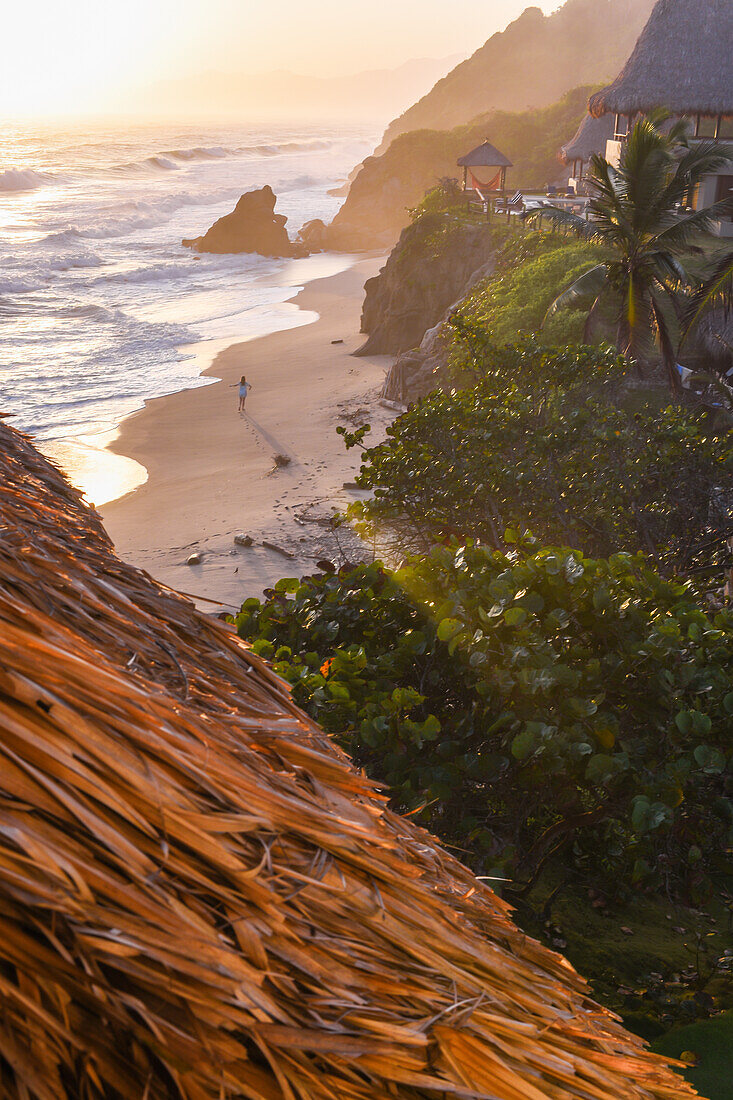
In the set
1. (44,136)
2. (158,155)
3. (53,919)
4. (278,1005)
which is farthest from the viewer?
(44,136)

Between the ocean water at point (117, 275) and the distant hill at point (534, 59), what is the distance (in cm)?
1679

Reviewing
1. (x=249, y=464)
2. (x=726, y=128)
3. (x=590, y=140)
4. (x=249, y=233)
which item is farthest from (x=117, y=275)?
(x=726, y=128)

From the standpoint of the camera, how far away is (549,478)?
7754 mm

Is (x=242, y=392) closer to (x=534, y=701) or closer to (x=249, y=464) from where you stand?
(x=249, y=464)

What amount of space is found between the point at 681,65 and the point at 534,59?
79116 millimetres

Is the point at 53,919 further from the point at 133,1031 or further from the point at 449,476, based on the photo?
the point at 449,476

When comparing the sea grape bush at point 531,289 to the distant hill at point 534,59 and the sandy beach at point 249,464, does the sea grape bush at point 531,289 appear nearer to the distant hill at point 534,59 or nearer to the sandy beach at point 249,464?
the sandy beach at point 249,464

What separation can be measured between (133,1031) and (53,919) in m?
0.23

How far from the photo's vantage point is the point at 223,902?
52.4 inches

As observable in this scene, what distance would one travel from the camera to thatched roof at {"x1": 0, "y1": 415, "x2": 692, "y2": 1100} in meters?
1.18

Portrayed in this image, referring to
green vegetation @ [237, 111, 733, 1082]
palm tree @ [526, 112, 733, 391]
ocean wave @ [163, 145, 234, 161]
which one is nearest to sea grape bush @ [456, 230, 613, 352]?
palm tree @ [526, 112, 733, 391]

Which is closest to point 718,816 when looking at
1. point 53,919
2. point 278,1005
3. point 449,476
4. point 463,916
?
point 463,916

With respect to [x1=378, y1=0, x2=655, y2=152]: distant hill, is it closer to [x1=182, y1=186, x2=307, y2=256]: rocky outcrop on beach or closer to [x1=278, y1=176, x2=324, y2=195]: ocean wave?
[x1=278, y1=176, x2=324, y2=195]: ocean wave

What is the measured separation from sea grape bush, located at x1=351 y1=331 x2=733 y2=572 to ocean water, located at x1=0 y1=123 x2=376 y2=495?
13011 mm
